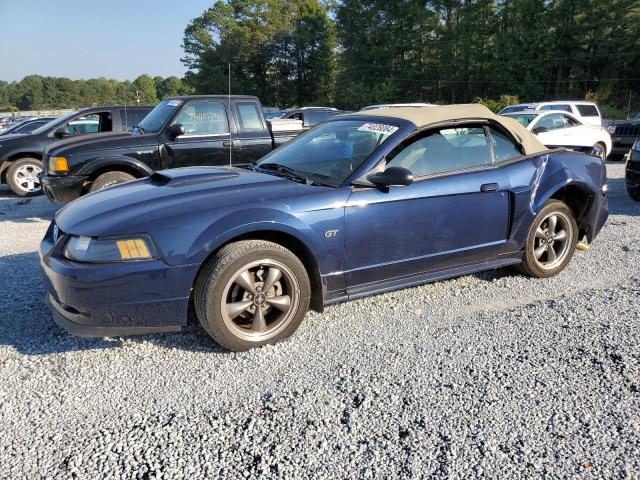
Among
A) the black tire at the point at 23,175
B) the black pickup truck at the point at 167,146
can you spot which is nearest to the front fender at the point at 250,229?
the black pickup truck at the point at 167,146

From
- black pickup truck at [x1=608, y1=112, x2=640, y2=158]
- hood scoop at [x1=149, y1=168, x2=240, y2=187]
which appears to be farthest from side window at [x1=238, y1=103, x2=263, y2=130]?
black pickup truck at [x1=608, y1=112, x2=640, y2=158]

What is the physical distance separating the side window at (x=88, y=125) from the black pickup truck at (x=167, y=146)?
2.02 metres

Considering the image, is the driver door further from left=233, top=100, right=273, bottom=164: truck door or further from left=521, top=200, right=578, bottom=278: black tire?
left=233, top=100, right=273, bottom=164: truck door

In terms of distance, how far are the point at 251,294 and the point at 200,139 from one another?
16.1ft

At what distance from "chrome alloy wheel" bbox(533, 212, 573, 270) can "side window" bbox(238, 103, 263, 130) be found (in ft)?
16.1

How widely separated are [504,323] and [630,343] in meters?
0.80

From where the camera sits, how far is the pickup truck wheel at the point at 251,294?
315 centimetres

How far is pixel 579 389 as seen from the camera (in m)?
2.88

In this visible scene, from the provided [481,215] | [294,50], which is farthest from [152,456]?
[294,50]

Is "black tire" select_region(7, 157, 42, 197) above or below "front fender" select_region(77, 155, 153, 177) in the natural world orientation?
below

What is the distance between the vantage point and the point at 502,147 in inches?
173

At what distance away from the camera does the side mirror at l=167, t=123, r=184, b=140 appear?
23.6 feet

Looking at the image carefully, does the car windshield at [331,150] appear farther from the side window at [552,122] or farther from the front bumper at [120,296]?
the side window at [552,122]

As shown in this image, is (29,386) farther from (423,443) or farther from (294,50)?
(294,50)
